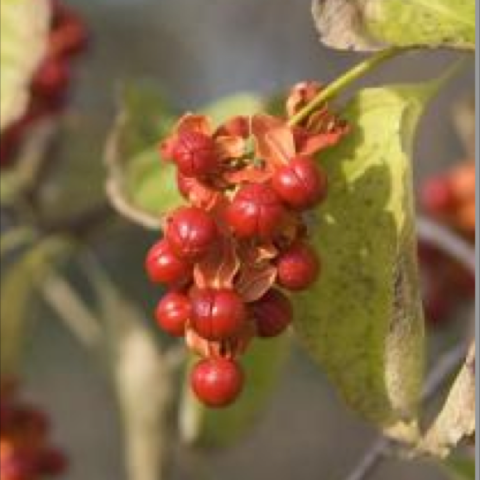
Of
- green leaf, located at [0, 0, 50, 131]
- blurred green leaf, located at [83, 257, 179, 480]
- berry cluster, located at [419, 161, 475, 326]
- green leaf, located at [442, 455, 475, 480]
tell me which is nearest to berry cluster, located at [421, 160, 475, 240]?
berry cluster, located at [419, 161, 475, 326]

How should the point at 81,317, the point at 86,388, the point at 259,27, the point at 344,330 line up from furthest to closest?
the point at 86,388
the point at 259,27
the point at 81,317
the point at 344,330

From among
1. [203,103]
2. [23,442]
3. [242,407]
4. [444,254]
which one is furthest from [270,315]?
[203,103]

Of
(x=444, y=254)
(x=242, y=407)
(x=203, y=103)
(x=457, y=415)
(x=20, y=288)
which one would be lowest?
(x=203, y=103)

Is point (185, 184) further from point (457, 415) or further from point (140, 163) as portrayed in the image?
point (140, 163)

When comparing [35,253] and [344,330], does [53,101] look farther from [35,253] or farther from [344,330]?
[344,330]

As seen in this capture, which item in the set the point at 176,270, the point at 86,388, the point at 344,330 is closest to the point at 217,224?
the point at 176,270

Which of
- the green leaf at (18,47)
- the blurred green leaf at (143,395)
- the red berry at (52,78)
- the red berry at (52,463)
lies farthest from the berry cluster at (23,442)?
the red berry at (52,78)

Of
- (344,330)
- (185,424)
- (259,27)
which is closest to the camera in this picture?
(344,330)
